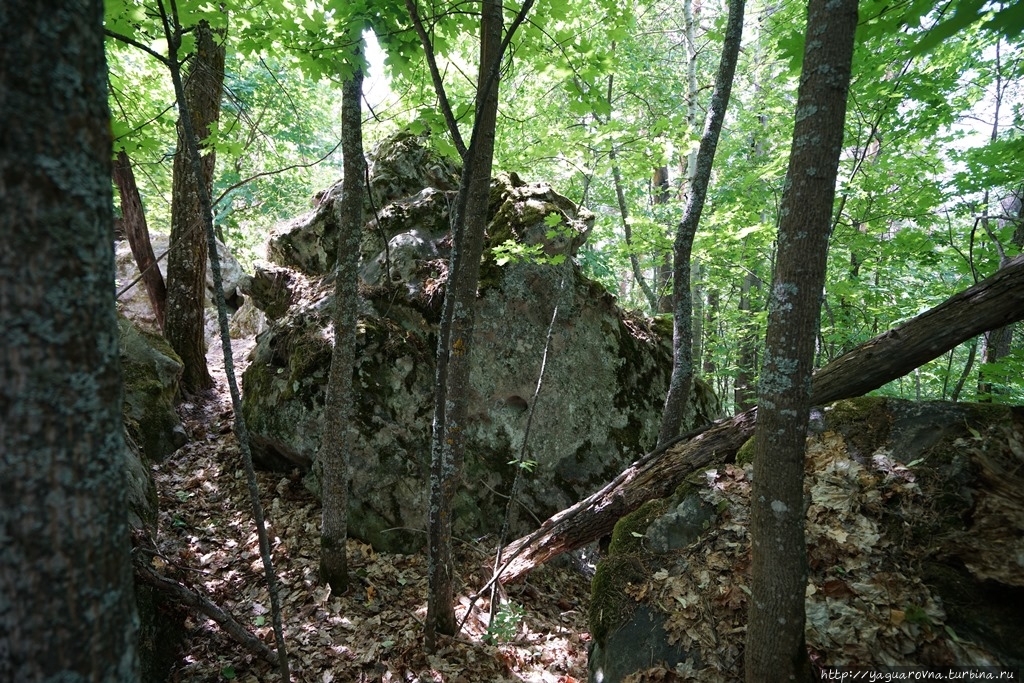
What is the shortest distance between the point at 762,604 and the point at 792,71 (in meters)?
3.53

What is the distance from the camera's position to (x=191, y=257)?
695 centimetres

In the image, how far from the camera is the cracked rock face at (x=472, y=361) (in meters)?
5.50

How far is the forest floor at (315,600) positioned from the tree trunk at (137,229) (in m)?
2.42

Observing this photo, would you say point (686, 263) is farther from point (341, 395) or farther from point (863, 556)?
point (341, 395)

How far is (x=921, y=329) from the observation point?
13.0 feet

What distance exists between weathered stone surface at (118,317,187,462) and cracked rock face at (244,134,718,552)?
102 centimetres

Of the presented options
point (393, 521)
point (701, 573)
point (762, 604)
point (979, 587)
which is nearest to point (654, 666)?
point (701, 573)

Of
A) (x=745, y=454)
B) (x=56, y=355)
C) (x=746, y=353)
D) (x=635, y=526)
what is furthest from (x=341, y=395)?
(x=746, y=353)

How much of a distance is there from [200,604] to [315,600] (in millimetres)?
1183

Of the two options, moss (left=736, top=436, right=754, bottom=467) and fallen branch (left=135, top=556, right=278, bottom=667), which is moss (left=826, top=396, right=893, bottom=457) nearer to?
moss (left=736, top=436, right=754, bottom=467)

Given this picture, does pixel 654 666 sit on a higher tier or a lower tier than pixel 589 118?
lower

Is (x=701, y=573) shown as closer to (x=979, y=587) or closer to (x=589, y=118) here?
(x=979, y=587)

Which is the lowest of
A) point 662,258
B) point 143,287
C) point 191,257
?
point 143,287

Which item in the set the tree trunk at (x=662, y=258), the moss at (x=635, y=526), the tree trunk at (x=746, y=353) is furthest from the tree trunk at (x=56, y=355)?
the tree trunk at (x=746, y=353)
